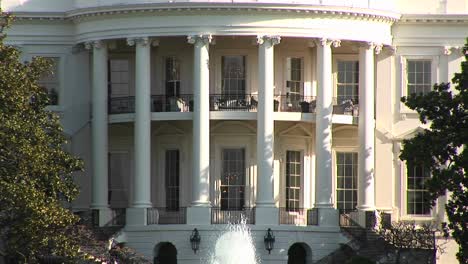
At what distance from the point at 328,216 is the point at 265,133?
3.89 metres

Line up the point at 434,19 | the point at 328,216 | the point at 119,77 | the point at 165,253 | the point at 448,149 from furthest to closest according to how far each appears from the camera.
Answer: the point at 119,77
the point at 434,19
the point at 165,253
the point at 328,216
the point at 448,149

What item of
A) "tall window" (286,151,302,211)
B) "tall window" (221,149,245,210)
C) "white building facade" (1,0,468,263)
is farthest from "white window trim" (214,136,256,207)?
"tall window" (286,151,302,211)

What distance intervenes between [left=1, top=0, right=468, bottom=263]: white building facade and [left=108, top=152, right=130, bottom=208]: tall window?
0.07m

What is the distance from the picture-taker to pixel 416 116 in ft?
240

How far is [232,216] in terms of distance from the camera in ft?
230

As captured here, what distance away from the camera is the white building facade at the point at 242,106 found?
228ft

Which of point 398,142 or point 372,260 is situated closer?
point 372,260

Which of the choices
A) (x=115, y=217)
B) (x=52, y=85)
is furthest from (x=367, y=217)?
(x=52, y=85)

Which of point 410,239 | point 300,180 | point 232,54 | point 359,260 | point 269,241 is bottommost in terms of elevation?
point 359,260

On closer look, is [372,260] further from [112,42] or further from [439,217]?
[112,42]

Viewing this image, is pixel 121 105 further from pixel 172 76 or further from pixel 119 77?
pixel 172 76

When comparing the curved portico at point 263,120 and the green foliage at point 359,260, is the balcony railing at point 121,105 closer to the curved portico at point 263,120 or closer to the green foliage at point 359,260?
the curved portico at point 263,120

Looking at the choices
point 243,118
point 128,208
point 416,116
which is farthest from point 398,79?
point 128,208

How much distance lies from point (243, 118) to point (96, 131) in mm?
5733
